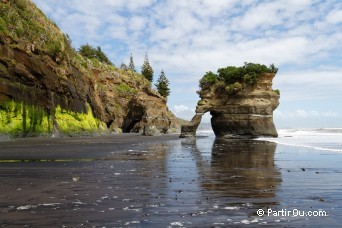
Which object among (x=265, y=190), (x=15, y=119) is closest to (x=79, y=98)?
(x=15, y=119)

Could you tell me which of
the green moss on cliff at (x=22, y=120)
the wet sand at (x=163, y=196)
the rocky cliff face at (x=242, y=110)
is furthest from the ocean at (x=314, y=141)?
the green moss on cliff at (x=22, y=120)

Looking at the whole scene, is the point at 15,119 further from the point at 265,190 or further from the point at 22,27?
the point at 265,190

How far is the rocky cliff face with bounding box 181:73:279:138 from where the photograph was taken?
48188mm

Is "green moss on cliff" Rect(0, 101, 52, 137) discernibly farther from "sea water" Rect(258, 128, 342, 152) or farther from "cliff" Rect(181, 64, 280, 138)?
"sea water" Rect(258, 128, 342, 152)

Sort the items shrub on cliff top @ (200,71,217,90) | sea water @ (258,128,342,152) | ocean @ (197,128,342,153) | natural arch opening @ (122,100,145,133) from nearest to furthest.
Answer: sea water @ (258,128,342,152), ocean @ (197,128,342,153), shrub on cliff top @ (200,71,217,90), natural arch opening @ (122,100,145,133)

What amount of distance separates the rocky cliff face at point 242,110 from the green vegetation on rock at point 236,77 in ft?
2.55

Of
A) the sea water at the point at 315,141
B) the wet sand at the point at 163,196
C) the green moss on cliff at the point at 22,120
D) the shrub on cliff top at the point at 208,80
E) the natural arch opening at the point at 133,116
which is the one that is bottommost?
the wet sand at the point at 163,196

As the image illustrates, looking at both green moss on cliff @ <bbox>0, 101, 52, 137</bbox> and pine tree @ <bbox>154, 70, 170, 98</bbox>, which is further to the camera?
pine tree @ <bbox>154, 70, 170, 98</bbox>

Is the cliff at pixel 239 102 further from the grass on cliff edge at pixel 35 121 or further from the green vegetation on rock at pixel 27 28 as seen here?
the green vegetation on rock at pixel 27 28

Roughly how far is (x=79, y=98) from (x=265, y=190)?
48.2m

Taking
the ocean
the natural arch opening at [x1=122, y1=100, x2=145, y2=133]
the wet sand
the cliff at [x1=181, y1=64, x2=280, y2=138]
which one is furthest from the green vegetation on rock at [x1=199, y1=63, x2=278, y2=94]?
the natural arch opening at [x1=122, y1=100, x2=145, y2=133]

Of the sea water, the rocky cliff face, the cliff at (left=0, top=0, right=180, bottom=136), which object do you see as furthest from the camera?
the rocky cliff face

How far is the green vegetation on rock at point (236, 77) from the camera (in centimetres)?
4925

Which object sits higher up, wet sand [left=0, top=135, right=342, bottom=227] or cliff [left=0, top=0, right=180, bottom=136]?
cliff [left=0, top=0, right=180, bottom=136]
